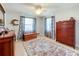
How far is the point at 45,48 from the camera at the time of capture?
2297 mm

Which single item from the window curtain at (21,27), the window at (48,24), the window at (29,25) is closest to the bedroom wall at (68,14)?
the window at (48,24)

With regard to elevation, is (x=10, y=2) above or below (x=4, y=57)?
above

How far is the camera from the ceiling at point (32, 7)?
6.65 ft

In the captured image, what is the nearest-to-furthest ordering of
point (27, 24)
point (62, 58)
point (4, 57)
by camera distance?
point (4, 57) < point (62, 58) < point (27, 24)

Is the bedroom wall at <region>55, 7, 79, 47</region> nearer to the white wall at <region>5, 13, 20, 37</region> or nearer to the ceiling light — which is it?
the ceiling light

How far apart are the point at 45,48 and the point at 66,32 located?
553 millimetres

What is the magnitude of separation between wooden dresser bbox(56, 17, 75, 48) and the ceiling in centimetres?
30

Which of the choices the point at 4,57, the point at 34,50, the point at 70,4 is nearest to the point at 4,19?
the point at 4,57

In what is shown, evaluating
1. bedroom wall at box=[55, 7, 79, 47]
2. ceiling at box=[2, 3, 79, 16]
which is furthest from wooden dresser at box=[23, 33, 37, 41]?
bedroom wall at box=[55, 7, 79, 47]

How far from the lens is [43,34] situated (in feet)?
7.46

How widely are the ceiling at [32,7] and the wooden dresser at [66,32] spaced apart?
1.00ft

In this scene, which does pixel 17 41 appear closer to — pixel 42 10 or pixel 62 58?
pixel 42 10

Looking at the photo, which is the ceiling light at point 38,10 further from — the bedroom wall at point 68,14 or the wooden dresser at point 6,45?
the wooden dresser at point 6,45

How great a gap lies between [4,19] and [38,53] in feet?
2.96
